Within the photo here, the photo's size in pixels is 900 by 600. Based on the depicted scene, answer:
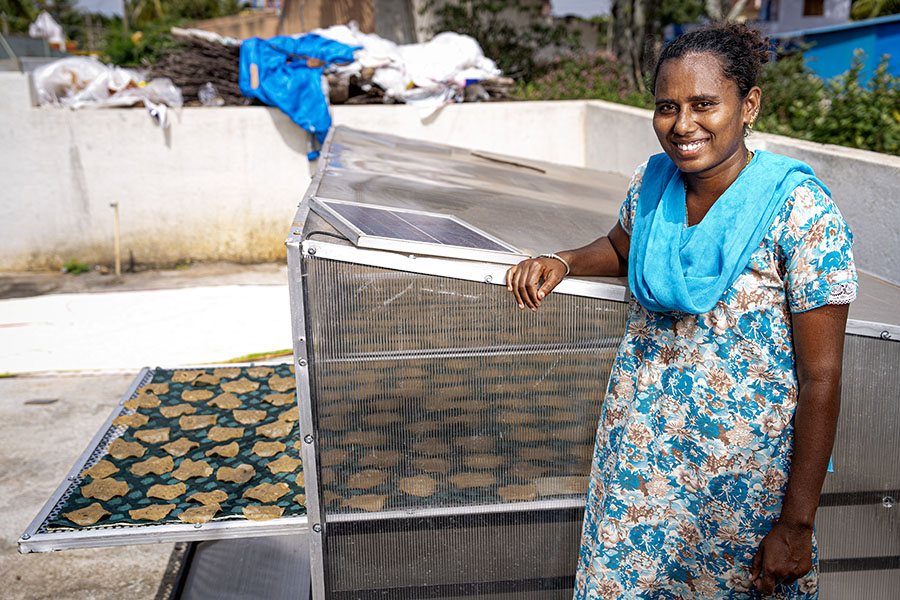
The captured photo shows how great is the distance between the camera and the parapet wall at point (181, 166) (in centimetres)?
641

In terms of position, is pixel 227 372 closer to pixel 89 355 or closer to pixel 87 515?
pixel 87 515

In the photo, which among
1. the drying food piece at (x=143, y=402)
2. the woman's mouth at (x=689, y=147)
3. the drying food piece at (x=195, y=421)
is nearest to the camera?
the woman's mouth at (x=689, y=147)

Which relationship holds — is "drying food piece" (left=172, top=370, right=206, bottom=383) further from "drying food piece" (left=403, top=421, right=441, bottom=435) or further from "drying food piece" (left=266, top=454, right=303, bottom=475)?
"drying food piece" (left=403, top=421, right=441, bottom=435)

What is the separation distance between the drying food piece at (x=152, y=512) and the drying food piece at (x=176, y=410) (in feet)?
2.32

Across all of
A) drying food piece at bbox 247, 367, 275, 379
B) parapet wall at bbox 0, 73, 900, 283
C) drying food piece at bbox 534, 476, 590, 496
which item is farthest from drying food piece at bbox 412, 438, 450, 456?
parapet wall at bbox 0, 73, 900, 283

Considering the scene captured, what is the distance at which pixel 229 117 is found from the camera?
657 centimetres

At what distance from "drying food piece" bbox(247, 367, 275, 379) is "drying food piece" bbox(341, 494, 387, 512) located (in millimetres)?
1526

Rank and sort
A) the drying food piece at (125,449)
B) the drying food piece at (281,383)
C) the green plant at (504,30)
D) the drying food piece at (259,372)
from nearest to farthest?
the drying food piece at (125,449) < the drying food piece at (281,383) < the drying food piece at (259,372) < the green plant at (504,30)

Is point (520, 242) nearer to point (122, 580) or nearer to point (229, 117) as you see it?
point (122, 580)

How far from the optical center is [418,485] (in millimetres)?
1795

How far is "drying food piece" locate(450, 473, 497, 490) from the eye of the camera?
180cm

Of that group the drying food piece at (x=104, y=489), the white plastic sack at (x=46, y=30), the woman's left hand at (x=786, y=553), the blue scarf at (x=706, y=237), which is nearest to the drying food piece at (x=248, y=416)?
the drying food piece at (x=104, y=489)

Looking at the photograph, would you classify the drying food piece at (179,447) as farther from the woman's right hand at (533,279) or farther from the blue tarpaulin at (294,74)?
the blue tarpaulin at (294,74)

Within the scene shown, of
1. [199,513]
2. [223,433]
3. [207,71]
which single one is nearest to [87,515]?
[199,513]
